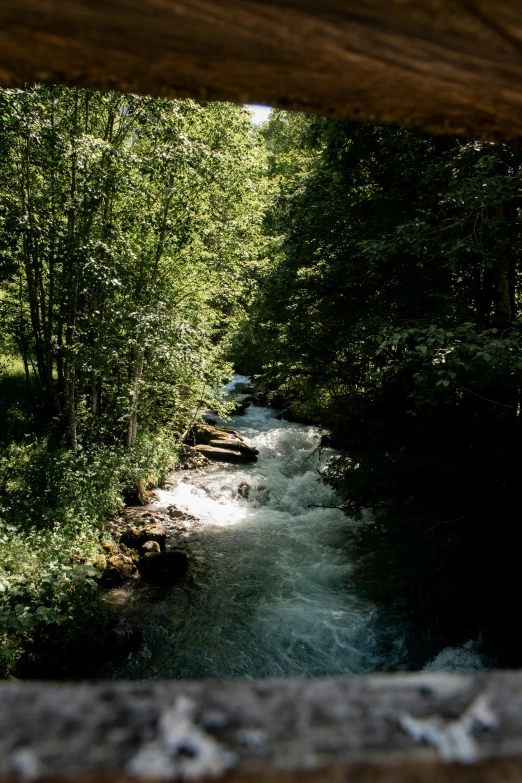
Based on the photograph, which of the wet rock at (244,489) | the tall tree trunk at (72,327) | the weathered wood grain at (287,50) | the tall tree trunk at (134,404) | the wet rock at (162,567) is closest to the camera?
the weathered wood grain at (287,50)

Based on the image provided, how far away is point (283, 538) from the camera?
1082cm

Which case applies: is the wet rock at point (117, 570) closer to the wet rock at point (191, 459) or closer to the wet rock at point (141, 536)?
the wet rock at point (141, 536)

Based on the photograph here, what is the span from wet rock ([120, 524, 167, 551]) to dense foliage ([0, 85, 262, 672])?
638mm

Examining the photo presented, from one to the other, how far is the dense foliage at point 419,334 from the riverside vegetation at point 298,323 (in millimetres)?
37

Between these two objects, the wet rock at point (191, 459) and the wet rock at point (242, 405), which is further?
the wet rock at point (242, 405)

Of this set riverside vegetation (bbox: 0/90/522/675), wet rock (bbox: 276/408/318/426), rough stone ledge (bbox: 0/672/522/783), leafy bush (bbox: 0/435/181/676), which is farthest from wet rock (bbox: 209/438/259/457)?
rough stone ledge (bbox: 0/672/522/783)

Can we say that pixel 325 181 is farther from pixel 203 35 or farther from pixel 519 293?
pixel 203 35

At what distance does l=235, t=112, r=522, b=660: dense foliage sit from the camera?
18.3 ft

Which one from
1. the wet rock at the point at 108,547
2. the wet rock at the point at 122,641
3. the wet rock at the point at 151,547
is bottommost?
the wet rock at the point at 151,547

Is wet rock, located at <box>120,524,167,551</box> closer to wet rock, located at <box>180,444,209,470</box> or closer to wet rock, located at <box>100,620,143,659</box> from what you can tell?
wet rock, located at <box>100,620,143,659</box>

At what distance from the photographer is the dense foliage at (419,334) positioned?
5.57 metres

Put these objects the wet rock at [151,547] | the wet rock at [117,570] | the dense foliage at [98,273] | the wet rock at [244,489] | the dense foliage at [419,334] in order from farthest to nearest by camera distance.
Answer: the wet rock at [244,489], the wet rock at [151,547], the wet rock at [117,570], the dense foliage at [98,273], the dense foliage at [419,334]

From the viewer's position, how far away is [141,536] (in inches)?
384

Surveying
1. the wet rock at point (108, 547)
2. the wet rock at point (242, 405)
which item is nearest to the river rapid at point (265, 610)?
the wet rock at point (108, 547)
